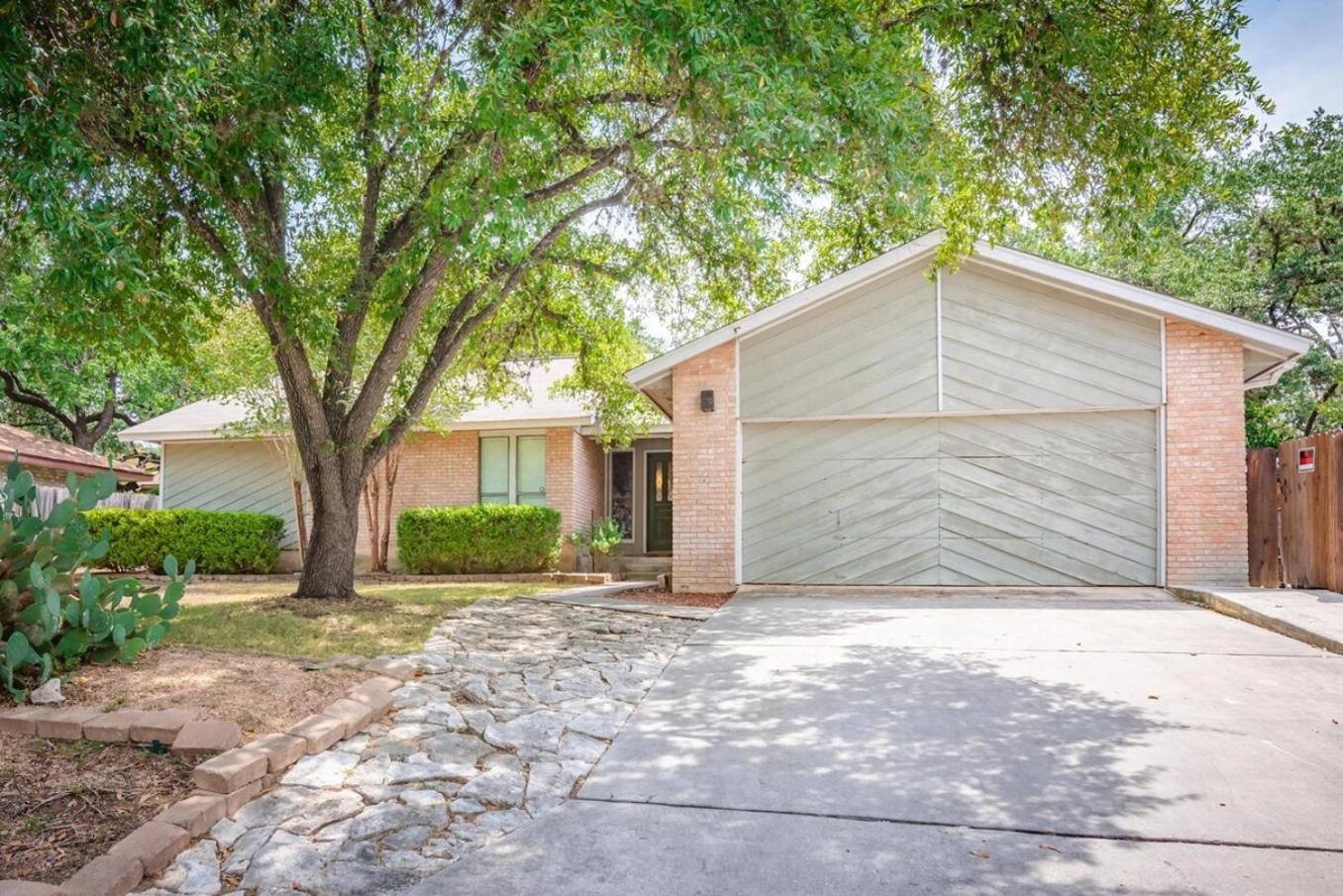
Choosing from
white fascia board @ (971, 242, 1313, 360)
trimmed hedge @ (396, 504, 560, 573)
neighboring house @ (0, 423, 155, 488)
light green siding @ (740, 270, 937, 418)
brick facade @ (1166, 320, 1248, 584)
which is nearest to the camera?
white fascia board @ (971, 242, 1313, 360)

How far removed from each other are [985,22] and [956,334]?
486 cm

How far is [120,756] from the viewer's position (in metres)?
3.94

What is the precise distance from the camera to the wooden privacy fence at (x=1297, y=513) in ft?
29.2

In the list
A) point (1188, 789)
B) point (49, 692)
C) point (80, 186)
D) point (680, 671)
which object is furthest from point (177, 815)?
point (80, 186)

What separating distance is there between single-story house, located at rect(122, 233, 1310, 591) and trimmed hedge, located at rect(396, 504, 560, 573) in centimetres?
430

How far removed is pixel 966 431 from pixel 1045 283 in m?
2.03

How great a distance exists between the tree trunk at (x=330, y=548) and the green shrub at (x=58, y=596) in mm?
3961

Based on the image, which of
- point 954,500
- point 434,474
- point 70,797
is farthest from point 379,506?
point 70,797

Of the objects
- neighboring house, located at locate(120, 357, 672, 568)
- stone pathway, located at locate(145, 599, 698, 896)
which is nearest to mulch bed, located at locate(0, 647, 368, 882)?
stone pathway, located at locate(145, 599, 698, 896)

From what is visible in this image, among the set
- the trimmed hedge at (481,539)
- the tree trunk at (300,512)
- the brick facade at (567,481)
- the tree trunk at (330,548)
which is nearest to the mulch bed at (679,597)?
the tree trunk at (330,548)

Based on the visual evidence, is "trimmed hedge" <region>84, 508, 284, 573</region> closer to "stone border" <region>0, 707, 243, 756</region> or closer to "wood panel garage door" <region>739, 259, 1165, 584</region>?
"wood panel garage door" <region>739, 259, 1165, 584</region>

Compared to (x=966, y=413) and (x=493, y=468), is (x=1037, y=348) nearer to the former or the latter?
(x=966, y=413)

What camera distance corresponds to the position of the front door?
16.9m

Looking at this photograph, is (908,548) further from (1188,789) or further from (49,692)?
(49,692)
